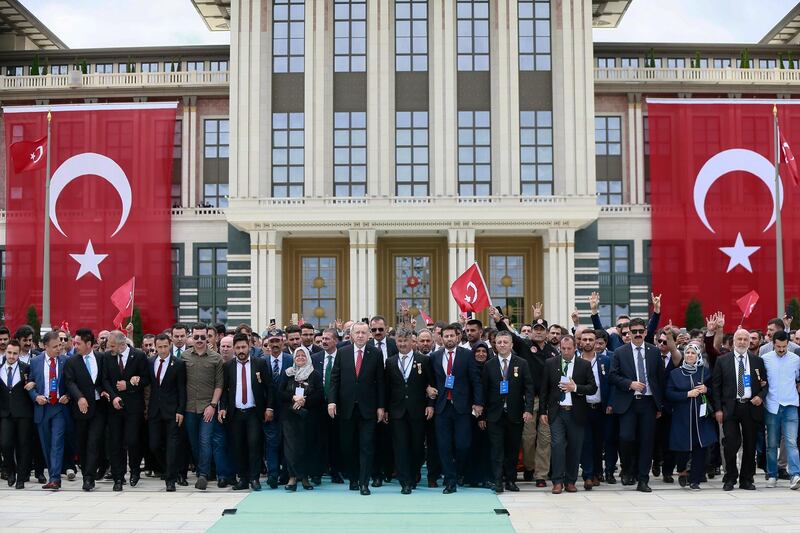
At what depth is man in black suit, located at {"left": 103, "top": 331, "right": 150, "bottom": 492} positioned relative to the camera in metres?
15.6

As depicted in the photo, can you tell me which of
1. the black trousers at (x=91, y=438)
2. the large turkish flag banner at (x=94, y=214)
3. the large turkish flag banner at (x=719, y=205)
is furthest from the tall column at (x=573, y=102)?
the black trousers at (x=91, y=438)

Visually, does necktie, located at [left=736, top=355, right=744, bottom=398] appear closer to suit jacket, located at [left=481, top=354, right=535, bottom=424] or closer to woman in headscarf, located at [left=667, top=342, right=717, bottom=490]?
woman in headscarf, located at [left=667, top=342, right=717, bottom=490]

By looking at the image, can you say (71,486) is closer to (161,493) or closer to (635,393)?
(161,493)

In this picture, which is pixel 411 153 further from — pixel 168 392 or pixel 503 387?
pixel 503 387

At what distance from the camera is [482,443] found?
15562 millimetres

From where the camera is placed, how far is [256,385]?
15422 millimetres

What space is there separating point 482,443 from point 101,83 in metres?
46.5

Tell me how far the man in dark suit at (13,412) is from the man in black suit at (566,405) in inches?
314

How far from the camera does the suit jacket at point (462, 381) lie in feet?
49.3

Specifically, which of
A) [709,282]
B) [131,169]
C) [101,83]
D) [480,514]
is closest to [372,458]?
[480,514]

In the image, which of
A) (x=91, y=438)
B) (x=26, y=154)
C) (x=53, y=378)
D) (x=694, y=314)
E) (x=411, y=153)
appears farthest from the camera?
(x=411, y=153)

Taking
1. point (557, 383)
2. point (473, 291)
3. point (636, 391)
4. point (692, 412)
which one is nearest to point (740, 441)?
point (692, 412)

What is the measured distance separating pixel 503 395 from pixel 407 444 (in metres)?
1.60

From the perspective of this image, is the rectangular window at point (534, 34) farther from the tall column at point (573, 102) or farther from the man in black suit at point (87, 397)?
the man in black suit at point (87, 397)
